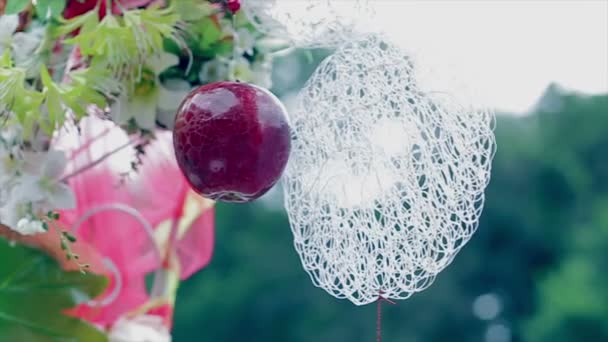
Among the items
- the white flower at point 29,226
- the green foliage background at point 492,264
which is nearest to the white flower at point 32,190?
the white flower at point 29,226

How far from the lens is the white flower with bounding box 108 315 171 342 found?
752mm

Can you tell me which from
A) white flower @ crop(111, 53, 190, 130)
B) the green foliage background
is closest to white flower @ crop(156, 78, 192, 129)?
white flower @ crop(111, 53, 190, 130)

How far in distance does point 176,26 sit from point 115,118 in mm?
74

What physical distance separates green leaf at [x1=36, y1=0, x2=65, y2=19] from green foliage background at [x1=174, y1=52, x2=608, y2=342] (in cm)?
445

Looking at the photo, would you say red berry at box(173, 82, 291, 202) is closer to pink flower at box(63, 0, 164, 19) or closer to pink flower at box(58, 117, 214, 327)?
pink flower at box(63, 0, 164, 19)

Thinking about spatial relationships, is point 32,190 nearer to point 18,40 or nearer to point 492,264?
point 18,40

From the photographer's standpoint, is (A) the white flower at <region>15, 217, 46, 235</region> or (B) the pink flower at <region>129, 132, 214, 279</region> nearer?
(A) the white flower at <region>15, 217, 46, 235</region>

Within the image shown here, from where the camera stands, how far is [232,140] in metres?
0.53

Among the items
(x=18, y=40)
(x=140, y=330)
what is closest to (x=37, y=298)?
(x=140, y=330)

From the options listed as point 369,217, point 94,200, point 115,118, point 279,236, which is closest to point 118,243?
point 94,200

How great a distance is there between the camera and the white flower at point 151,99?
25.0 inches

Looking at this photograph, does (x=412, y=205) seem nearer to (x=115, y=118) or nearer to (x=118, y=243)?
(x=115, y=118)

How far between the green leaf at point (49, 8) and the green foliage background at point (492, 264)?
4.45 m

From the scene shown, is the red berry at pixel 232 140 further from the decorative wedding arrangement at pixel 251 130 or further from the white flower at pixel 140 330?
the white flower at pixel 140 330
